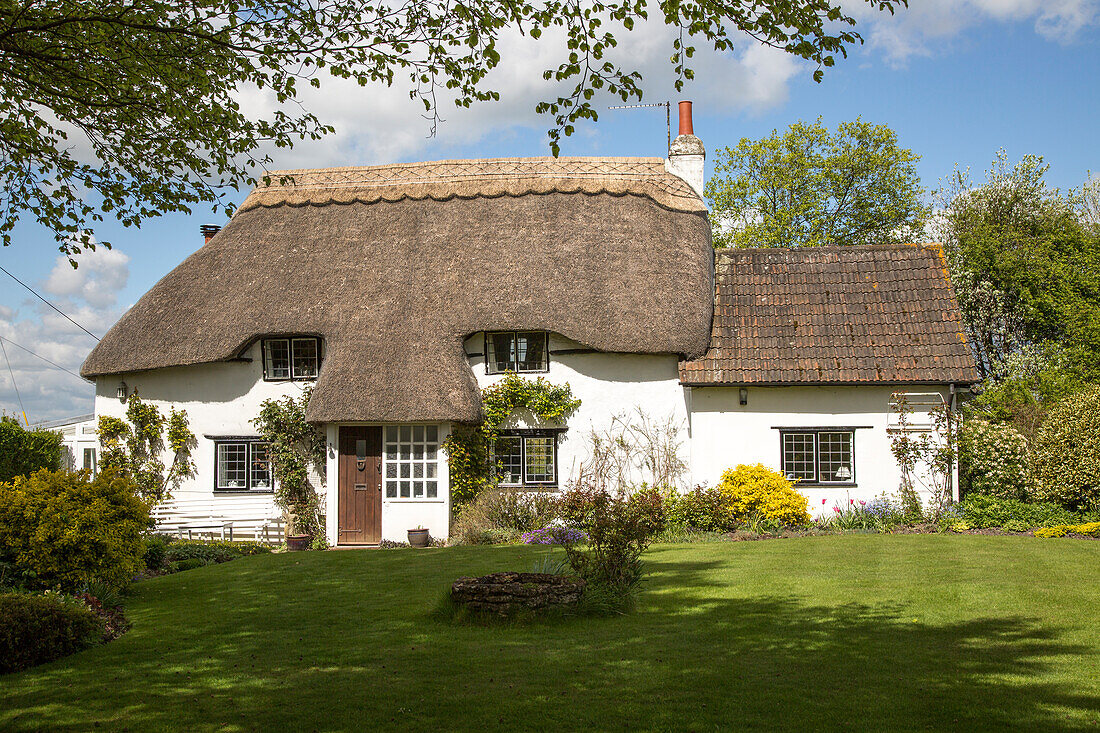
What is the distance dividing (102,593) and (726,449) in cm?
1138

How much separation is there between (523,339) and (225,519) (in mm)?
7265

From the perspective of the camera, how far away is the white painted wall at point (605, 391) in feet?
57.4

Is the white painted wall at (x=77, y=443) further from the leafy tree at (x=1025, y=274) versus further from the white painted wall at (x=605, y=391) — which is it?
the leafy tree at (x=1025, y=274)

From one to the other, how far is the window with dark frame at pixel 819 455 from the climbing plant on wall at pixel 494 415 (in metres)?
4.33

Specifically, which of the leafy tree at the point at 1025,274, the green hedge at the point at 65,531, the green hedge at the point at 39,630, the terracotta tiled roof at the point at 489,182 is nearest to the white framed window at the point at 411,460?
the terracotta tiled roof at the point at 489,182

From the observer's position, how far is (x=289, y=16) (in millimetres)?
8445

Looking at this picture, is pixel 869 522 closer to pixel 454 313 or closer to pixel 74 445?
pixel 454 313

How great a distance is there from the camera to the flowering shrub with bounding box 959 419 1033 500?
52.7 ft

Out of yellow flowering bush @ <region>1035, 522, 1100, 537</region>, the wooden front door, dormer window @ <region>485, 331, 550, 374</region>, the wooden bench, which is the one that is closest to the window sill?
dormer window @ <region>485, 331, 550, 374</region>

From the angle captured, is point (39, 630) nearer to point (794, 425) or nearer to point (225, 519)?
point (225, 519)

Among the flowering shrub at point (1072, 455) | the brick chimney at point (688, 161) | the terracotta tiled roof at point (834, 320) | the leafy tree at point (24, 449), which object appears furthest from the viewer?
the brick chimney at point (688, 161)

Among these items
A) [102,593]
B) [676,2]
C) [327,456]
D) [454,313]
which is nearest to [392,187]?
[454,313]

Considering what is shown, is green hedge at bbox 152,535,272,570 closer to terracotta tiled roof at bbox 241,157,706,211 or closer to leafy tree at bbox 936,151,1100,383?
terracotta tiled roof at bbox 241,157,706,211

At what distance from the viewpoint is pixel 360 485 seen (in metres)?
17.1
